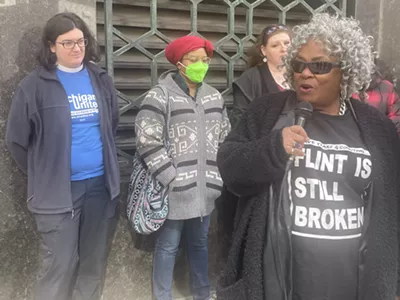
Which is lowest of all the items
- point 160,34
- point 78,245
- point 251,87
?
point 78,245

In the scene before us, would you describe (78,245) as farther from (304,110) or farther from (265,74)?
(304,110)

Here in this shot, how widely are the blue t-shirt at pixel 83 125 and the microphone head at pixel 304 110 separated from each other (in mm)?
1538

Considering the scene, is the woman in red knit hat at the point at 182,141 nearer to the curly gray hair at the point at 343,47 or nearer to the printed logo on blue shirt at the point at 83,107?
the printed logo on blue shirt at the point at 83,107

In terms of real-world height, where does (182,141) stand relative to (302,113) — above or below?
below

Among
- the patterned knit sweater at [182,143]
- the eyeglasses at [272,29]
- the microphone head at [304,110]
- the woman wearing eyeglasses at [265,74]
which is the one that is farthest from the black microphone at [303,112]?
the eyeglasses at [272,29]

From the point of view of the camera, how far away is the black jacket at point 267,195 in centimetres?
168

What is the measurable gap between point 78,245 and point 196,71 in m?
1.37

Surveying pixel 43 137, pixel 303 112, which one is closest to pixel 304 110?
pixel 303 112

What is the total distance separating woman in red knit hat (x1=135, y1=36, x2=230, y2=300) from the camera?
2.99 m

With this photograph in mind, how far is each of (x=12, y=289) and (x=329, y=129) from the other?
7.72 ft

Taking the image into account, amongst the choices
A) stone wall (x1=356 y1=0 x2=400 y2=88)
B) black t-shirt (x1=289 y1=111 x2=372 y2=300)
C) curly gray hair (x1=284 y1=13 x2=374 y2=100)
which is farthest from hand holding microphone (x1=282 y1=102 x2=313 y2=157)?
stone wall (x1=356 y1=0 x2=400 y2=88)

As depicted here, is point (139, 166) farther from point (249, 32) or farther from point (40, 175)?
point (249, 32)

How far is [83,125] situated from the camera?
110 inches

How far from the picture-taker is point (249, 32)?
151 inches
